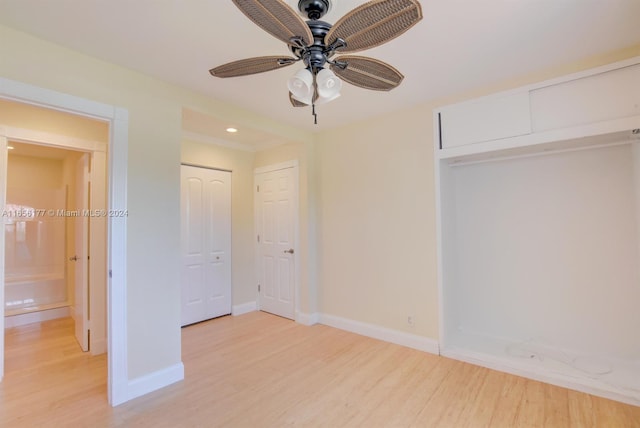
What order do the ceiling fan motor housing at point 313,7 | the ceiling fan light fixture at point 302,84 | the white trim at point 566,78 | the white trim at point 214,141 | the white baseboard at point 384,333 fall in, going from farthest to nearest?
the white trim at point 214,141, the white baseboard at point 384,333, the white trim at point 566,78, the ceiling fan light fixture at point 302,84, the ceiling fan motor housing at point 313,7

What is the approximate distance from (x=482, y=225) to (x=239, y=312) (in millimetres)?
3339

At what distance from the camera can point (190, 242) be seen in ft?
12.8

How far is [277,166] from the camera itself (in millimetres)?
4262

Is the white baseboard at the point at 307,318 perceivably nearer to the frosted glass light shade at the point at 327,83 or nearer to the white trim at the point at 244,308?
the white trim at the point at 244,308

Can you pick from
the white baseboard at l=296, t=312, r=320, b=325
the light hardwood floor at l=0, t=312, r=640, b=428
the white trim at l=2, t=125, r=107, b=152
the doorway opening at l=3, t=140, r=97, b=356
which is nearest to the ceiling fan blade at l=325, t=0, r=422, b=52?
the light hardwood floor at l=0, t=312, r=640, b=428

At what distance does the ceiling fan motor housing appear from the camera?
4.63 ft

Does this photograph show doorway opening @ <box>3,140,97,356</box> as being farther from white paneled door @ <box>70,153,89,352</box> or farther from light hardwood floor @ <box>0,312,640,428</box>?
light hardwood floor @ <box>0,312,640,428</box>

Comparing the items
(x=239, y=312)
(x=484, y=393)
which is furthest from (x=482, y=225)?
(x=239, y=312)

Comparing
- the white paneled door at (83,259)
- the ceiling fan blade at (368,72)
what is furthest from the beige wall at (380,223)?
the white paneled door at (83,259)

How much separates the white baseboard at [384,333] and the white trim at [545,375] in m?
0.16

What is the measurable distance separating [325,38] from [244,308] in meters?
3.87

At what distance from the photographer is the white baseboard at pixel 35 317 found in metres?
3.90

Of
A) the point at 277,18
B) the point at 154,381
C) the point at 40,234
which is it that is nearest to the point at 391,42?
the point at 277,18

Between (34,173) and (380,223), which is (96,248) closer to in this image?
(34,173)
